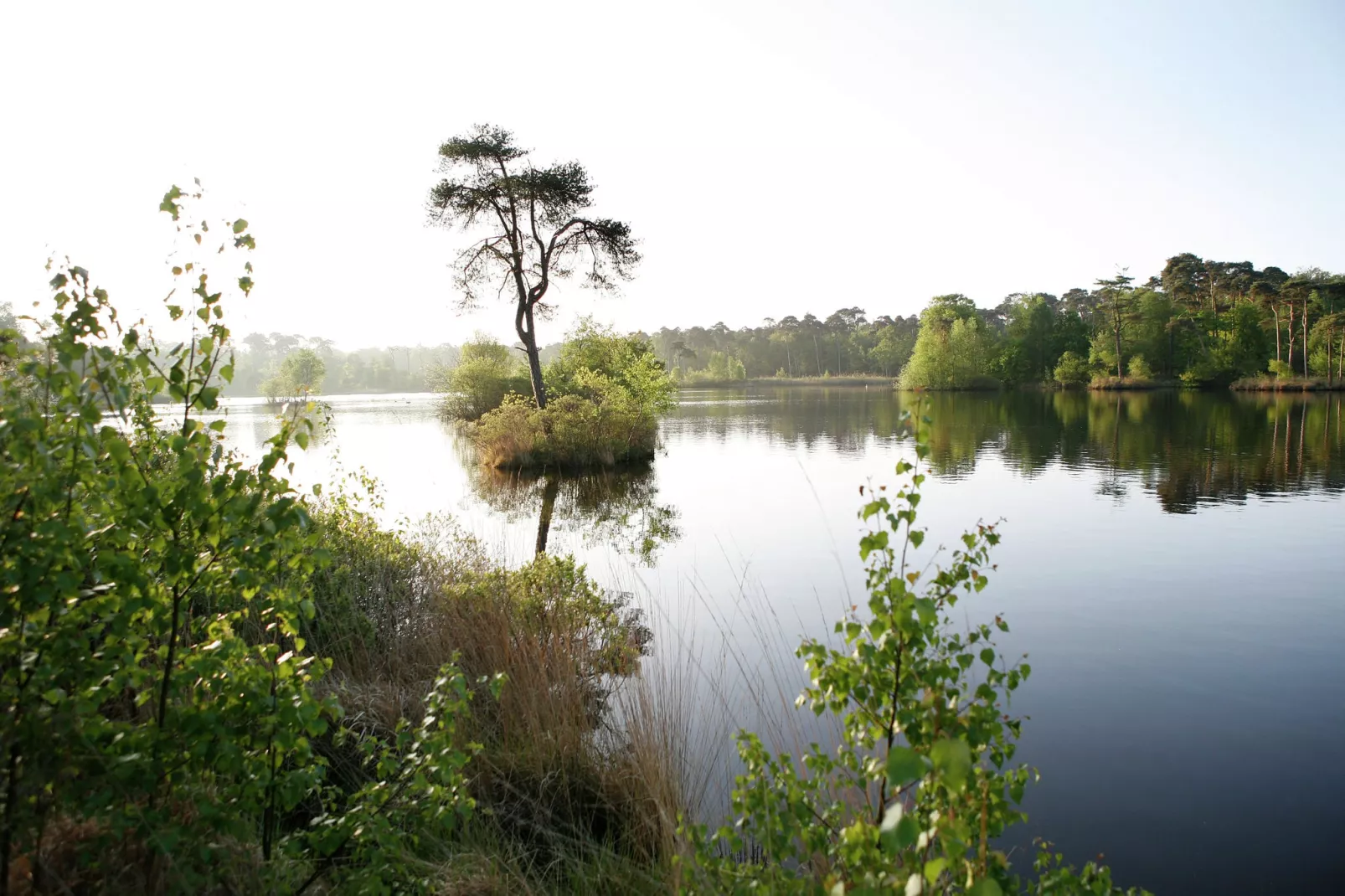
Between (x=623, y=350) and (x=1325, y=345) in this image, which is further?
(x=1325, y=345)

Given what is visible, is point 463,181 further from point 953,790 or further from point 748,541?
point 953,790

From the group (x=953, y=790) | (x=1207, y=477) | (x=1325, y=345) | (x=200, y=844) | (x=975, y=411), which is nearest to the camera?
(x=953, y=790)

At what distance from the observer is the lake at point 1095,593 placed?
15.4ft

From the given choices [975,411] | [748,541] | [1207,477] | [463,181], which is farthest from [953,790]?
[975,411]

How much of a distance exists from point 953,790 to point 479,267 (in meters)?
24.5

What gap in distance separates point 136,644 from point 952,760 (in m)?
1.98

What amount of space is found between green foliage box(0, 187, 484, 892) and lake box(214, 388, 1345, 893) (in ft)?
1.71

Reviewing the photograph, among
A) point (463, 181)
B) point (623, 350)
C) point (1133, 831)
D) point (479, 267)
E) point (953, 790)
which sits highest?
point (463, 181)

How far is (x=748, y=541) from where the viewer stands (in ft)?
38.9

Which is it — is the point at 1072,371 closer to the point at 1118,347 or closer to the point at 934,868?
the point at 1118,347

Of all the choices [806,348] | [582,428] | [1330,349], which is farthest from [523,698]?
[806,348]

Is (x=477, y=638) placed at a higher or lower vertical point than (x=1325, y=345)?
lower

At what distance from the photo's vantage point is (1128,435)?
26.1 meters

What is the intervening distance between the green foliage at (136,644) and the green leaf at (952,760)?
152 cm
